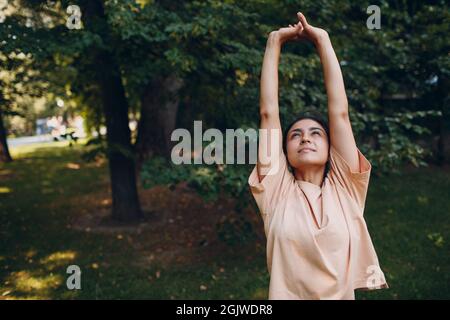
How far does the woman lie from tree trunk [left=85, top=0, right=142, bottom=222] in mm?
3962

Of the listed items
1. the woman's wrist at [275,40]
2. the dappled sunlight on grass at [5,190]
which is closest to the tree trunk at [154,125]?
the dappled sunlight on grass at [5,190]

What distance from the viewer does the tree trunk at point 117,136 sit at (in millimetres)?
5711

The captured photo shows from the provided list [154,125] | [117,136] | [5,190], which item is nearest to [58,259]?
[117,136]

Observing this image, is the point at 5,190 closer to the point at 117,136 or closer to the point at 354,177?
the point at 117,136

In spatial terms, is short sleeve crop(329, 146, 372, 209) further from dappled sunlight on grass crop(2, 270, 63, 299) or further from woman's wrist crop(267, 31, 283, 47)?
dappled sunlight on grass crop(2, 270, 63, 299)

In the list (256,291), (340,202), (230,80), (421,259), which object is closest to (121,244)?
(256,291)

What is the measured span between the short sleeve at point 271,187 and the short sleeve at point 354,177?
23 centimetres

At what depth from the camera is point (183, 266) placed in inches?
233

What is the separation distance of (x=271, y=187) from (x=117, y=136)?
5.34 metres

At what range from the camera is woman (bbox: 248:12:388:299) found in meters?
1.82

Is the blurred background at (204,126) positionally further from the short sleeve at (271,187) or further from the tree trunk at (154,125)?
the short sleeve at (271,187)

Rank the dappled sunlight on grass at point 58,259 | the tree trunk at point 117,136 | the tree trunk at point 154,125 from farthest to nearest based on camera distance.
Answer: the tree trunk at point 154,125, the dappled sunlight on grass at point 58,259, the tree trunk at point 117,136

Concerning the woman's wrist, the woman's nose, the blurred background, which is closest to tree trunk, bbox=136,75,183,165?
the blurred background
